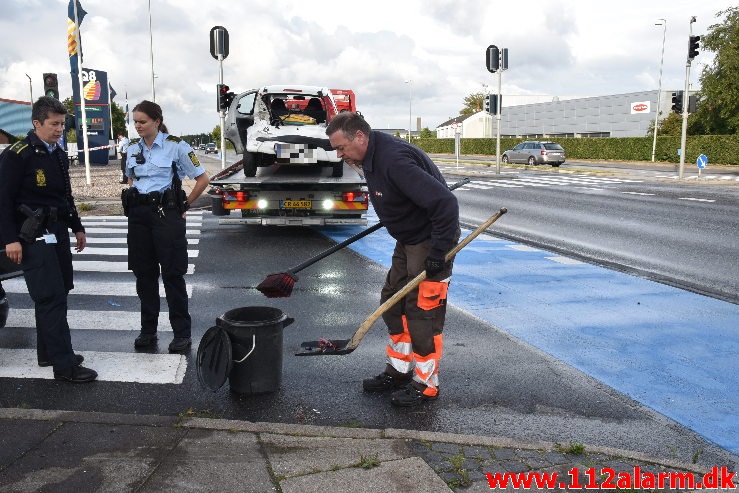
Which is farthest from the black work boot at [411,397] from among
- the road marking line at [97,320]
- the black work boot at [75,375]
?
the road marking line at [97,320]

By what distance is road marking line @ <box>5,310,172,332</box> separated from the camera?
619 cm

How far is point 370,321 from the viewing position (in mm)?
4398

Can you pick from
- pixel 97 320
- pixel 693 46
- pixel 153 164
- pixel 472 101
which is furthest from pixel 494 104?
pixel 472 101

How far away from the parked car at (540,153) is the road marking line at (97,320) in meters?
34.8

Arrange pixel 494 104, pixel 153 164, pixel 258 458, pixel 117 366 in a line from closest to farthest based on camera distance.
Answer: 1. pixel 258 458
2. pixel 117 366
3. pixel 153 164
4. pixel 494 104

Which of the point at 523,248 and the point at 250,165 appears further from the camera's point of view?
the point at 250,165

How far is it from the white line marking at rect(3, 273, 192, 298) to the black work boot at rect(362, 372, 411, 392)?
348 centimetres

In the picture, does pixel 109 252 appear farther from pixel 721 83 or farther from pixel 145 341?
pixel 721 83

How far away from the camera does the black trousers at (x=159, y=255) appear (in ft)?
17.2

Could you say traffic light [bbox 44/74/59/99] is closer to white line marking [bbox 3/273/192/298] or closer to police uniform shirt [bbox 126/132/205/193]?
white line marking [bbox 3/273/192/298]

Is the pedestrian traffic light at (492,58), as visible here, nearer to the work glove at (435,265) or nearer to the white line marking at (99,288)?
the white line marking at (99,288)

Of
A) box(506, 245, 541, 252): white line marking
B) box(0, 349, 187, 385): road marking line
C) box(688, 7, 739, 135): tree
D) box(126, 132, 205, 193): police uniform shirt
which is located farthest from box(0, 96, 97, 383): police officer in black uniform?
box(688, 7, 739, 135): tree

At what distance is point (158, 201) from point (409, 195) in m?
2.18

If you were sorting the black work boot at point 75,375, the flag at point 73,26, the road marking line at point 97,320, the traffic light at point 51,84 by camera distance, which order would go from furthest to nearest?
the traffic light at point 51,84 → the flag at point 73,26 → the road marking line at point 97,320 → the black work boot at point 75,375
